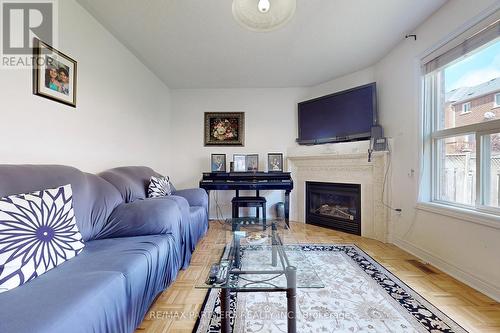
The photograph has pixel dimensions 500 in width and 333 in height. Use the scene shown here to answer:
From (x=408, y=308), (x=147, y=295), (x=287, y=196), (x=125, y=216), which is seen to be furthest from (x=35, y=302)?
(x=287, y=196)

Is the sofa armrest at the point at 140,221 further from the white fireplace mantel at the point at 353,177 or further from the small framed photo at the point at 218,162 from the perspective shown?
the white fireplace mantel at the point at 353,177

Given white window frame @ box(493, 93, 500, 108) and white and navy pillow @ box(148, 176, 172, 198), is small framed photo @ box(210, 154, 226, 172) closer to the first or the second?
white and navy pillow @ box(148, 176, 172, 198)

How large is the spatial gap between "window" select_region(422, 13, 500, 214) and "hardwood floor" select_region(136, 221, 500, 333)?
2.13ft

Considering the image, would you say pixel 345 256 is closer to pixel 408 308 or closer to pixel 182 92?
pixel 408 308

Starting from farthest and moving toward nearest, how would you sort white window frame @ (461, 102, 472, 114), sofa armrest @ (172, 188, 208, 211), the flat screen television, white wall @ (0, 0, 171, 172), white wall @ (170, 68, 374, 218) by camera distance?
white wall @ (170, 68, 374, 218) → the flat screen television → sofa armrest @ (172, 188, 208, 211) → white window frame @ (461, 102, 472, 114) → white wall @ (0, 0, 171, 172)

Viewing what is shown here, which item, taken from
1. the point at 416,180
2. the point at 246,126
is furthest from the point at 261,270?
the point at 246,126

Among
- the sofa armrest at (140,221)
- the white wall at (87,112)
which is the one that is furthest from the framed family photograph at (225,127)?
the sofa armrest at (140,221)

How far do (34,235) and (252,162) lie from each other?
282 centimetres

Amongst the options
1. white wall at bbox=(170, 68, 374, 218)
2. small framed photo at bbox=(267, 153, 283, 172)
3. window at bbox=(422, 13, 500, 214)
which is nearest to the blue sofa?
white wall at bbox=(170, 68, 374, 218)

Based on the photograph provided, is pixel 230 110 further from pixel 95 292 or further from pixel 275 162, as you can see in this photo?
pixel 95 292

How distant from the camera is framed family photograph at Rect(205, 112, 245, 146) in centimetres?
369

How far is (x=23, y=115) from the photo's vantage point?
4.65 ft

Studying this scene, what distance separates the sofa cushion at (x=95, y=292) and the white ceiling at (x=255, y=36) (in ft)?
6.32

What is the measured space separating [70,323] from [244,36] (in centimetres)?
248
